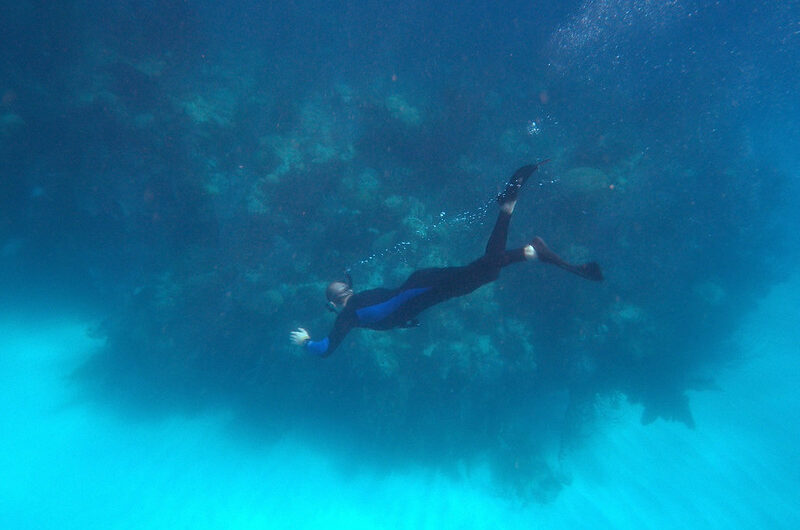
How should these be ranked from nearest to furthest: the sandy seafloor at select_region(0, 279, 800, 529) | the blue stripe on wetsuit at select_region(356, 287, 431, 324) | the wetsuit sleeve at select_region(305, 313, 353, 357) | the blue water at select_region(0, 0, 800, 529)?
the blue stripe on wetsuit at select_region(356, 287, 431, 324)
the wetsuit sleeve at select_region(305, 313, 353, 357)
the blue water at select_region(0, 0, 800, 529)
the sandy seafloor at select_region(0, 279, 800, 529)

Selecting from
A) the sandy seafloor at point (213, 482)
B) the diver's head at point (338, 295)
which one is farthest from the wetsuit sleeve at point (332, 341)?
the sandy seafloor at point (213, 482)

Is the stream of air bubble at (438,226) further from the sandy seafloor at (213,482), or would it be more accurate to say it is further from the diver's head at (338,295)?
the sandy seafloor at (213,482)

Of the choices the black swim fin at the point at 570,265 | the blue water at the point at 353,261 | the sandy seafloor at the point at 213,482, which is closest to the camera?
the black swim fin at the point at 570,265

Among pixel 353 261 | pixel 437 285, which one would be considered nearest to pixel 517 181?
pixel 437 285

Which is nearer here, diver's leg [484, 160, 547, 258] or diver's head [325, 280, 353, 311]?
diver's leg [484, 160, 547, 258]

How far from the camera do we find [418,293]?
14.8 ft

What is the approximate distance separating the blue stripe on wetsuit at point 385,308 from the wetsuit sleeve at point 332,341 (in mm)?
266

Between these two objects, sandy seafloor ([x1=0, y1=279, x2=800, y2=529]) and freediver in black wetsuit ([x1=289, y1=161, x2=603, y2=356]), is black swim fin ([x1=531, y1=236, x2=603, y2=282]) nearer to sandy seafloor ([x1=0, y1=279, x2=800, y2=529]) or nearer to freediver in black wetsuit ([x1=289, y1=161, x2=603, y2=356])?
freediver in black wetsuit ([x1=289, y1=161, x2=603, y2=356])

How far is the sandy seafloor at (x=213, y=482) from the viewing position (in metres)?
11.6

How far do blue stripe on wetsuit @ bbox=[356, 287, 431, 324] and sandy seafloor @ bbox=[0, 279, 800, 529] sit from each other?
9685 mm

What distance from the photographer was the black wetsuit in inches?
161

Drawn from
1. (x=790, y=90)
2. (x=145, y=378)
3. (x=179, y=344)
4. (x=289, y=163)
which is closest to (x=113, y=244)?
(x=179, y=344)

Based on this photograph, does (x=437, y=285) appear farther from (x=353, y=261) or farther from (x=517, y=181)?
(x=353, y=261)

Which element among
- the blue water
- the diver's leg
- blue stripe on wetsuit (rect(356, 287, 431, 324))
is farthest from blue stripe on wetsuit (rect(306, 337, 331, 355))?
the blue water
